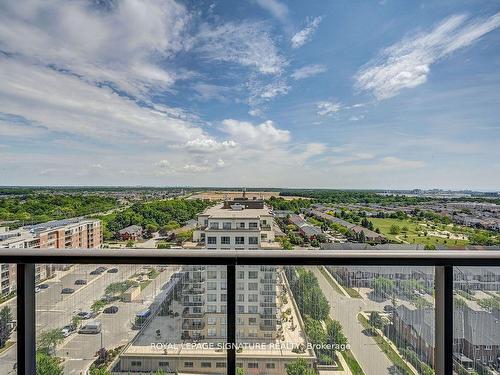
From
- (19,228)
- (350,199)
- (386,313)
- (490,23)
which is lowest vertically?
(386,313)

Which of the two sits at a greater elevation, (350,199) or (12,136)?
(12,136)

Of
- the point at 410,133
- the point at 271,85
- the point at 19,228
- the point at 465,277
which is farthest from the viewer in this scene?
the point at 271,85

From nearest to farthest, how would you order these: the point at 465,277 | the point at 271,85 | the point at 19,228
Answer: the point at 465,277, the point at 19,228, the point at 271,85

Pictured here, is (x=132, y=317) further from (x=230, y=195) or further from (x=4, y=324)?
(x=230, y=195)

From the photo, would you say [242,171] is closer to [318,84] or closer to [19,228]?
[318,84]

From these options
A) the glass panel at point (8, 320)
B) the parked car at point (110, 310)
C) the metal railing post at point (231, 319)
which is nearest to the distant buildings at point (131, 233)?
the parked car at point (110, 310)

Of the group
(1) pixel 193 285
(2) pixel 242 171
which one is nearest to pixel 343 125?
(2) pixel 242 171

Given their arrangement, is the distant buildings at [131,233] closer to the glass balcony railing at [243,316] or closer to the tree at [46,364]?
the glass balcony railing at [243,316]

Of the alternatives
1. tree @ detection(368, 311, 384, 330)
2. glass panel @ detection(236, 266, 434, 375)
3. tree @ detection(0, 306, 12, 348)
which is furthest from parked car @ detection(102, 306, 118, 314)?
tree @ detection(368, 311, 384, 330)

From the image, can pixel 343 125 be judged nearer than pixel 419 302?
No
